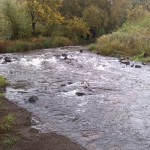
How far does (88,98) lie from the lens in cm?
1823

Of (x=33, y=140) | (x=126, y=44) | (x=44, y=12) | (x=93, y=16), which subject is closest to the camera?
(x=33, y=140)

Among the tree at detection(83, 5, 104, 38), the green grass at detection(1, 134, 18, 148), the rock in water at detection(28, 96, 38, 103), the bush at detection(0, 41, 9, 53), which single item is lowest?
the bush at detection(0, 41, 9, 53)

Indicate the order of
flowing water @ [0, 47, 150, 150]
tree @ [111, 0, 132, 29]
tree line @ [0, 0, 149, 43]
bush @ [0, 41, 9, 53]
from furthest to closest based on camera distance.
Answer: tree @ [111, 0, 132, 29]
tree line @ [0, 0, 149, 43]
bush @ [0, 41, 9, 53]
flowing water @ [0, 47, 150, 150]

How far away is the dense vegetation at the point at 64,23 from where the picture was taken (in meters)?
39.3

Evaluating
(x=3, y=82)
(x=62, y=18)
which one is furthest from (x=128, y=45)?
(x=3, y=82)

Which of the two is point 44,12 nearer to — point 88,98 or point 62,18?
point 62,18

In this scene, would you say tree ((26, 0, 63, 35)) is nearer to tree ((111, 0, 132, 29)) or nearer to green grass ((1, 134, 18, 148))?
tree ((111, 0, 132, 29))

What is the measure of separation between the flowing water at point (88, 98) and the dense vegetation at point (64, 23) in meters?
9.23

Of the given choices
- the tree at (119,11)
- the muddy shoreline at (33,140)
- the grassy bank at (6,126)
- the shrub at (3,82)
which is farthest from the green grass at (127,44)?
the muddy shoreline at (33,140)

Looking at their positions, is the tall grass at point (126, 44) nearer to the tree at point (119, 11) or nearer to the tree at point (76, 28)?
the tree at point (76, 28)

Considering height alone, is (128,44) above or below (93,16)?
below

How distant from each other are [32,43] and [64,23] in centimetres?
911

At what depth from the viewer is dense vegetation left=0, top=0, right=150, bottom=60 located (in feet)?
129

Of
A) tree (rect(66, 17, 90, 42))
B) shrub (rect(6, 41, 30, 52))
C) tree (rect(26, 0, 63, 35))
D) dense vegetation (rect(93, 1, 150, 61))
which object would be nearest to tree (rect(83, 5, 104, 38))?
tree (rect(66, 17, 90, 42))
